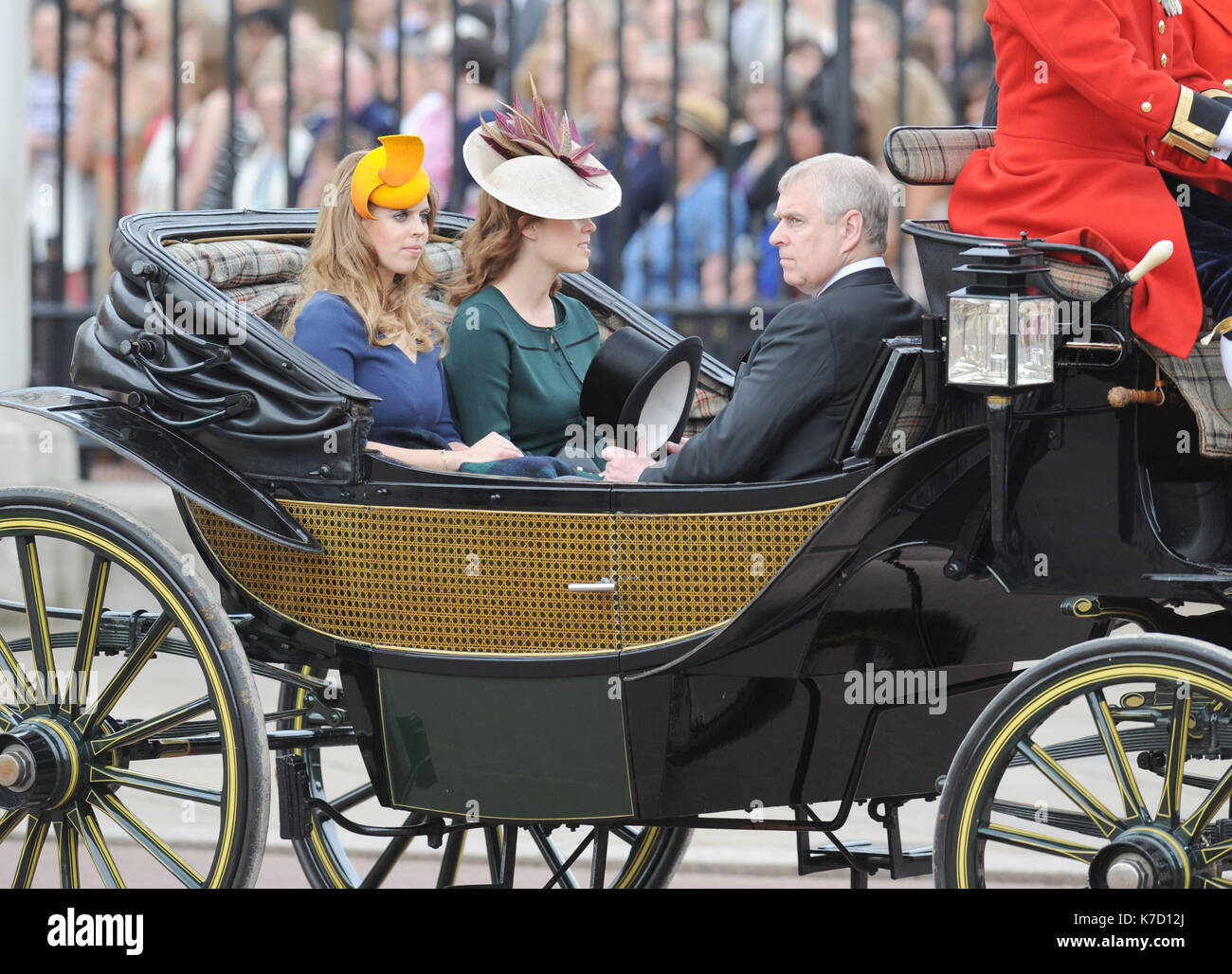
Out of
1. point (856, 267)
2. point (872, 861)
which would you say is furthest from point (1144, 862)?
point (856, 267)

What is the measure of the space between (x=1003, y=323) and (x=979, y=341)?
0.16ft

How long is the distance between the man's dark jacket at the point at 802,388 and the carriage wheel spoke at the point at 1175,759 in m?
0.69

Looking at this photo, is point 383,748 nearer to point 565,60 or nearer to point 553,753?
point 553,753

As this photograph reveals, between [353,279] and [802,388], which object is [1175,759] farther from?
[353,279]

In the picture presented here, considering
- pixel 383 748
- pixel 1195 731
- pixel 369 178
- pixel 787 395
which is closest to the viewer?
pixel 1195 731

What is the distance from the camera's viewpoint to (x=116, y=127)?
6.88 m

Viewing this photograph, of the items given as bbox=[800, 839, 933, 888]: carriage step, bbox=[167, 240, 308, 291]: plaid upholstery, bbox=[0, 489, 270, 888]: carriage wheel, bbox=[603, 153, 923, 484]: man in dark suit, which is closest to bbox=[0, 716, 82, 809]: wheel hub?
bbox=[0, 489, 270, 888]: carriage wheel

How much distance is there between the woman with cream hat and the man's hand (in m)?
0.41

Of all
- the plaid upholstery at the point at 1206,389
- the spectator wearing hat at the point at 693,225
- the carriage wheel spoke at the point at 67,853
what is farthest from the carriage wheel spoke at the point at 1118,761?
the spectator wearing hat at the point at 693,225

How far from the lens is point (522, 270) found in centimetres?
396

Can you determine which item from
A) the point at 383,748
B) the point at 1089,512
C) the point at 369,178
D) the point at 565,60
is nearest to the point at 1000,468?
the point at 1089,512

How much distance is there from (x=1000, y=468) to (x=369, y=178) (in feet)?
4.64

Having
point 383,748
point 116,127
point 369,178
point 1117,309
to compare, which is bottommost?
point 383,748

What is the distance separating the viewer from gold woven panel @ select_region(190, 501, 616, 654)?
3287 millimetres
